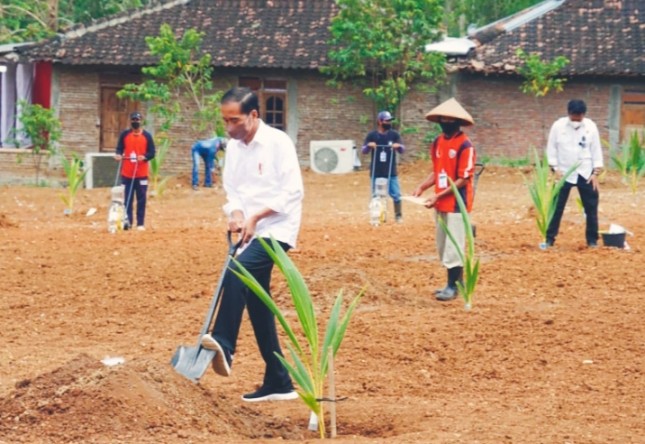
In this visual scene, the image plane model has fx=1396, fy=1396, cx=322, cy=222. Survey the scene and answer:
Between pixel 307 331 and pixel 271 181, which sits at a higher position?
pixel 271 181

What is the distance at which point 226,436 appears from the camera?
6.69 metres

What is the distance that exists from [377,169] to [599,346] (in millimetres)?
9668

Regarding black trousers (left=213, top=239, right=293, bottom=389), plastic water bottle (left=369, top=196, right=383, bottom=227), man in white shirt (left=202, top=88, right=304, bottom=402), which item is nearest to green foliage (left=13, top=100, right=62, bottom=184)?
plastic water bottle (left=369, top=196, right=383, bottom=227)

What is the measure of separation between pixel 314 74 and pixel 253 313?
977 inches

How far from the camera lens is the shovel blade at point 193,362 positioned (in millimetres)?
7270

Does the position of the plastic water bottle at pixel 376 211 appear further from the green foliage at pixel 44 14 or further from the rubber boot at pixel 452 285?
→ the green foliage at pixel 44 14

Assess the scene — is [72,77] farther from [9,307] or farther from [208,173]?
[9,307]

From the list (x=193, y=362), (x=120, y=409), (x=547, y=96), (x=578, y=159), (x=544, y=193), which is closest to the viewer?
(x=120, y=409)

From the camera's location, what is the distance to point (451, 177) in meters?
11.3

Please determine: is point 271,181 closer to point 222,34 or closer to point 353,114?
point 353,114

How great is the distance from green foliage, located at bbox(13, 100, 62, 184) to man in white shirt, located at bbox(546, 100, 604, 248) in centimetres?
1873

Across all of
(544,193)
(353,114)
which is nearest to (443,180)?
(544,193)

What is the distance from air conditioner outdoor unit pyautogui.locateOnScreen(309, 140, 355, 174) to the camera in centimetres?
3138

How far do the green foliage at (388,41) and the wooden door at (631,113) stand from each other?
430cm
